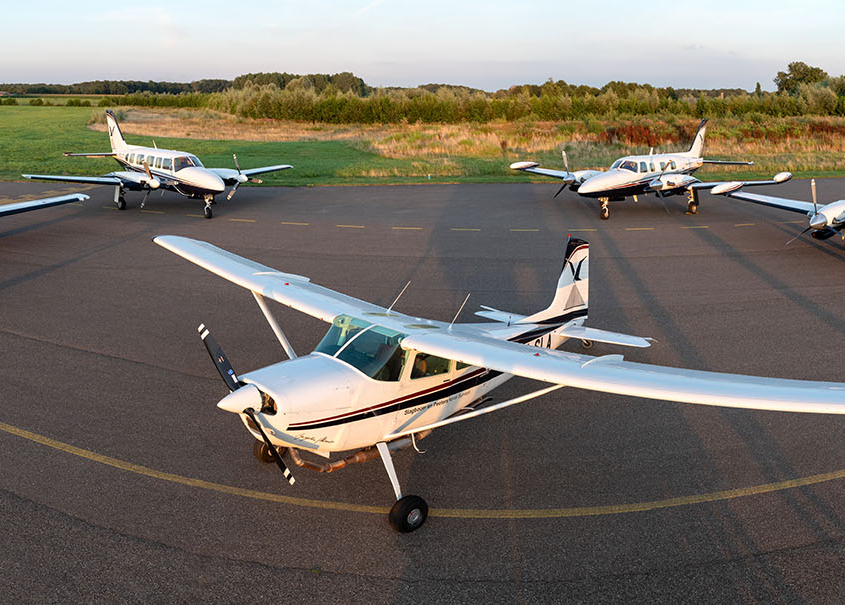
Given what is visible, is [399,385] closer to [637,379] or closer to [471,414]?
[471,414]

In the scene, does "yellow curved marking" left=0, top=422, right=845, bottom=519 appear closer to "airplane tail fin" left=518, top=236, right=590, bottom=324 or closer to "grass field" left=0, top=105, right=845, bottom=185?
"airplane tail fin" left=518, top=236, right=590, bottom=324

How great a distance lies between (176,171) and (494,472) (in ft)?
67.8

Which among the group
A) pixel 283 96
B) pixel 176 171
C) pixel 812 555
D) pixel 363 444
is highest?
pixel 283 96

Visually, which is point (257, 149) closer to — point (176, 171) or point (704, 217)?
point (176, 171)

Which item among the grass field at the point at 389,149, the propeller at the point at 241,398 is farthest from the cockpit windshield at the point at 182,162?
the propeller at the point at 241,398

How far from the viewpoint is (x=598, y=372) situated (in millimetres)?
6637

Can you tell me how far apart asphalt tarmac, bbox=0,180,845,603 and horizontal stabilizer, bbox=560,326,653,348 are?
1.09m

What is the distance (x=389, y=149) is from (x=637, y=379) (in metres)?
42.9

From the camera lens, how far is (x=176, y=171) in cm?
2453

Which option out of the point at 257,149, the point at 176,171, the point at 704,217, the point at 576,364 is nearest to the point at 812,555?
the point at 576,364

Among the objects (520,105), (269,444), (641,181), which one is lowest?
(269,444)

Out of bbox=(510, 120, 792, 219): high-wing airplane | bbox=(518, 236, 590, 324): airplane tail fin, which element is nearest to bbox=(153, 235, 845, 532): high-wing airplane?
bbox=(518, 236, 590, 324): airplane tail fin

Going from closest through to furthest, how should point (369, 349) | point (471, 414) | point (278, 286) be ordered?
point (369, 349) < point (471, 414) < point (278, 286)

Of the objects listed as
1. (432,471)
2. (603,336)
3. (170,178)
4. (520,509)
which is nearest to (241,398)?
(432,471)
